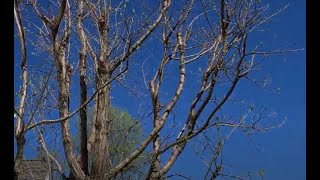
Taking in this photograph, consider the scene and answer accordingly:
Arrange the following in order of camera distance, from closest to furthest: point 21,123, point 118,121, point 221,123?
point 21,123
point 221,123
point 118,121

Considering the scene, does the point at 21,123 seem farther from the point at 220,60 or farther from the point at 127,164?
the point at 220,60

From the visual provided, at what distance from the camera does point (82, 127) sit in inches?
291

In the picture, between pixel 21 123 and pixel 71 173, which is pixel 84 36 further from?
pixel 21 123

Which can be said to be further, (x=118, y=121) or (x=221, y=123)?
(x=118, y=121)

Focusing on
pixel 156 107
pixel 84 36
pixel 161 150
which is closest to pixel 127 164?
pixel 161 150

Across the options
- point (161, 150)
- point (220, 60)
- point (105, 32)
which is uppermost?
point (105, 32)
